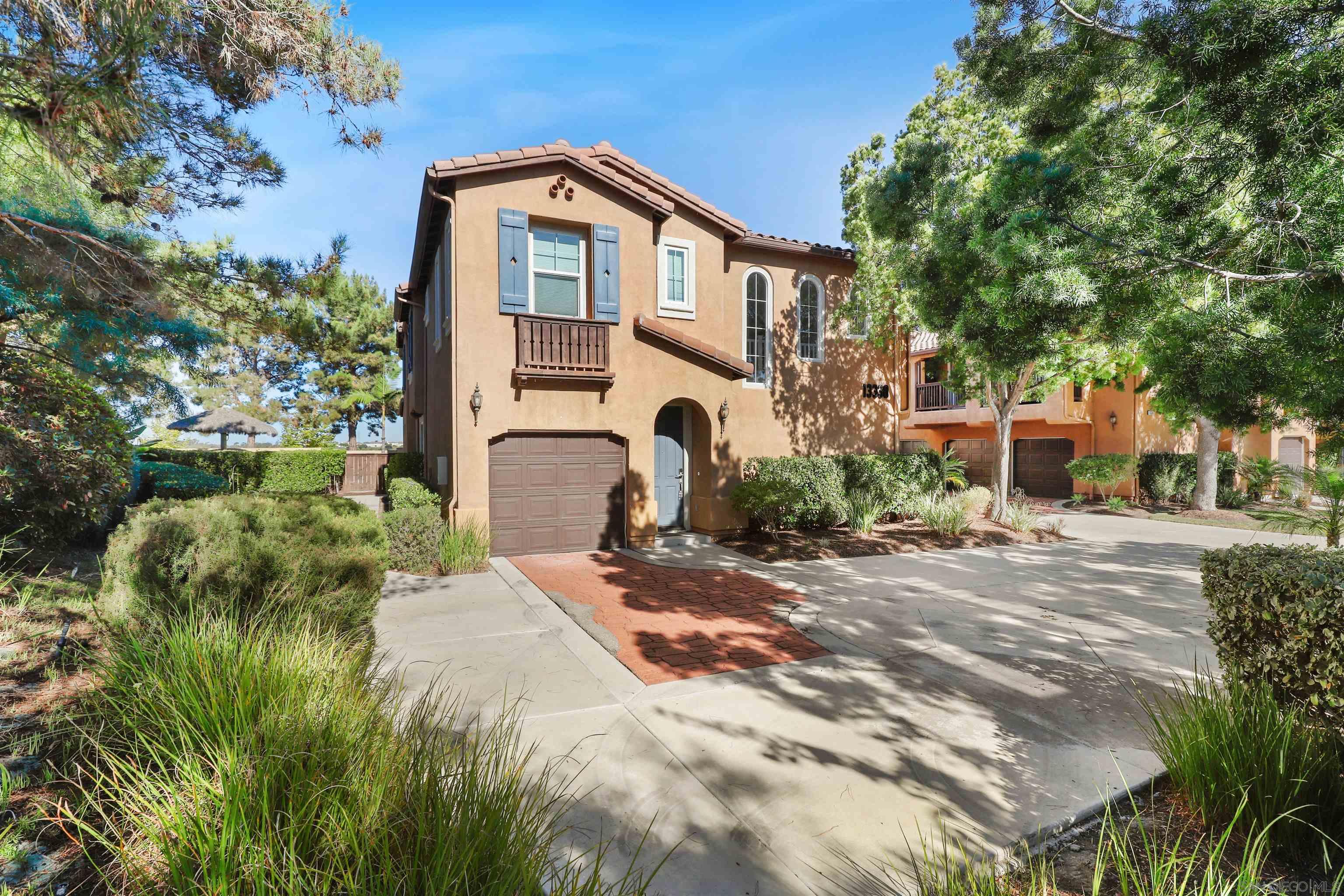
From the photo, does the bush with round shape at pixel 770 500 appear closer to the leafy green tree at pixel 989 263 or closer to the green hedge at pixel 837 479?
the green hedge at pixel 837 479

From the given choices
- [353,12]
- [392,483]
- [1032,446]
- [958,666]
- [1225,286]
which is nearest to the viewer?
[1225,286]

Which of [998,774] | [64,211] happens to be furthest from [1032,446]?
[64,211]

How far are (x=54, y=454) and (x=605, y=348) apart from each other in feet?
23.5

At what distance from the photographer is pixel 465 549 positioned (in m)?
8.94

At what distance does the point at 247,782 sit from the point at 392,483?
29.9 ft

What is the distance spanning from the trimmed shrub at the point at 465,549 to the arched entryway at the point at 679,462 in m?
3.80

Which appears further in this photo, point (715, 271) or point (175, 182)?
point (715, 271)

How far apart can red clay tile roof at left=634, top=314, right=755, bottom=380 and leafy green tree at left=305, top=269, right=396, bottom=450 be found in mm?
22885

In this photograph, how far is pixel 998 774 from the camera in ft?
11.0

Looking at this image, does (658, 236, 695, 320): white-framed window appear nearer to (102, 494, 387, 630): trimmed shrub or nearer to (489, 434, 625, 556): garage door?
(489, 434, 625, 556): garage door

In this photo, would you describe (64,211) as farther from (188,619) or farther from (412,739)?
(412,739)

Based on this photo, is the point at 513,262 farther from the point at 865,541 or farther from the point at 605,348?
the point at 865,541

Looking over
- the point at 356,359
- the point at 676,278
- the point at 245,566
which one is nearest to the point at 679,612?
the point at 245,566

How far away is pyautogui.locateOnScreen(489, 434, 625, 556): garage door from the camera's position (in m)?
10.2
